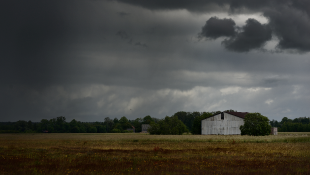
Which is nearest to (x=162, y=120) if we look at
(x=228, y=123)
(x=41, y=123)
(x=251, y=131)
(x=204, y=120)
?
(x=204, y=120)

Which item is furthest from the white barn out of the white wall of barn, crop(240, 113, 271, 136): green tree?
crop(240, 113, 271, 136): green tree

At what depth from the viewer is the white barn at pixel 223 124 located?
386 feet

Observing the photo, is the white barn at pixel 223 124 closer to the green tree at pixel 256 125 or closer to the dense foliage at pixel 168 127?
the dense foliage at pixel 168 127

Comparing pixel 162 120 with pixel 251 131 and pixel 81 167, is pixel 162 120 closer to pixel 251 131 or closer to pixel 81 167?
pixel 251 131

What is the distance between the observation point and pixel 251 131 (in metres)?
102

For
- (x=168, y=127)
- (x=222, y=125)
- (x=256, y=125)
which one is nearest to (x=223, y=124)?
(x=222, y=125)

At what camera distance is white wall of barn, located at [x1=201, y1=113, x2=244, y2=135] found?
386 feet

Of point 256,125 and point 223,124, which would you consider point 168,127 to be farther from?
point 256,125

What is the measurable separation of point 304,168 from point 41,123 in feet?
581

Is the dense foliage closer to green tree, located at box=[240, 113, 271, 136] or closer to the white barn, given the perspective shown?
the white barn

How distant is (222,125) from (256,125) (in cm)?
2066

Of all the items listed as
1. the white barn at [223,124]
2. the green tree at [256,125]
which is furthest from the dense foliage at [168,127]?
the green tree at [256,125]

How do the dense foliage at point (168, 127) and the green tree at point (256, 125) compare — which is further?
the dense foliage at point (168, 127)

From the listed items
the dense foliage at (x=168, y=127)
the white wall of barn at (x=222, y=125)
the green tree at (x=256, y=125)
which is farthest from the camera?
the dense foliage at (x=168, y=127)
